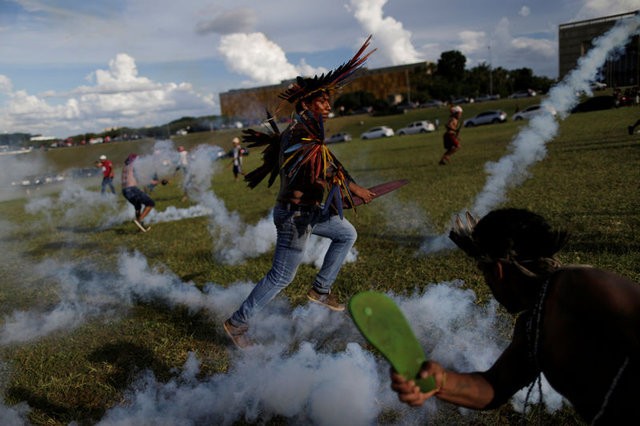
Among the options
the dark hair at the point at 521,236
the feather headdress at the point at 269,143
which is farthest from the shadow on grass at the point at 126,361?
the dark hair at the point at 521,236

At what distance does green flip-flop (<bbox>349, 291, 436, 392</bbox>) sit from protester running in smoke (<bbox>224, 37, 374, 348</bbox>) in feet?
6.39

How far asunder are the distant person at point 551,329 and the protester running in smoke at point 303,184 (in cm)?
168

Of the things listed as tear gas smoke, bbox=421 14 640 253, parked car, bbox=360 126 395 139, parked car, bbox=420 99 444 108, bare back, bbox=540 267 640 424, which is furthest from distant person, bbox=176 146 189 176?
parked car, bbox=420 99 444 108

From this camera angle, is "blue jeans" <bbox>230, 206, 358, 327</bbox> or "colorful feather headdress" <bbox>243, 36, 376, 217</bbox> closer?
"colorful feather headdress" <bbox>243, 36, 376, 217</bbox>

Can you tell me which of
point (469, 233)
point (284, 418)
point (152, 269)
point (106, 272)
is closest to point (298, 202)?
point (284, 418)

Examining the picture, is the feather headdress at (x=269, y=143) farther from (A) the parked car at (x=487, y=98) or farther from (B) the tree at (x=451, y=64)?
(B) the tree at (x=451, y=64)

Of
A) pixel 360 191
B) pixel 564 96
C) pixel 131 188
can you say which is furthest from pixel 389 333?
pixel 131 188

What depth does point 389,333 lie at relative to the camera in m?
1.67

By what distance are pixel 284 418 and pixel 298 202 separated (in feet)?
5.10

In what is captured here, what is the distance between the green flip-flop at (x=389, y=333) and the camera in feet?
5.38

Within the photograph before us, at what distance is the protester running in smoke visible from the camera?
3.55m

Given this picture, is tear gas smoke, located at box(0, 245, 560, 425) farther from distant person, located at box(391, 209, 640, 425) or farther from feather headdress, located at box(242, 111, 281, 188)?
feather headdress, located at box(242, 111, 281, 188)

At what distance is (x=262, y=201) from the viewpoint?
515 inches

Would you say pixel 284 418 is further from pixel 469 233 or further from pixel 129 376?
pixel 469 233
